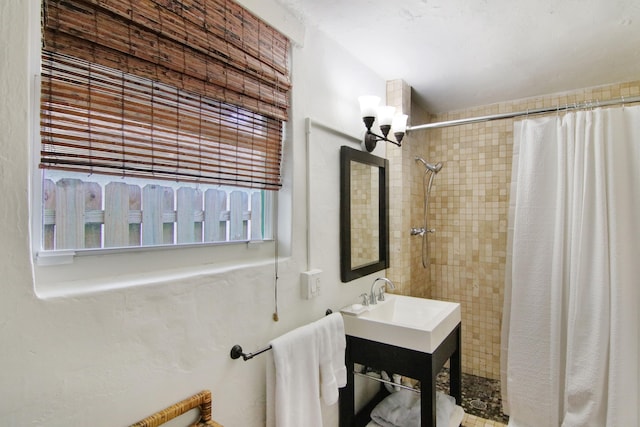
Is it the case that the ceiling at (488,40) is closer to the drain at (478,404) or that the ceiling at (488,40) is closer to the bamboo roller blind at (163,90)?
the bamboo roller blind at (163,90)

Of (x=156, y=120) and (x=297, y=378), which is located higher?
(x=156, y=120)

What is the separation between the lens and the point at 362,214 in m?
2.11

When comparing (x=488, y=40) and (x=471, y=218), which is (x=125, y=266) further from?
(x=471, y=218)

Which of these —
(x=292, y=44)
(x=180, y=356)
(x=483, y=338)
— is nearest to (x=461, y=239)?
(x=483, y=338)

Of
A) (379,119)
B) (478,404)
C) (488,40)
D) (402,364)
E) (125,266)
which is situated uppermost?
(488,40)

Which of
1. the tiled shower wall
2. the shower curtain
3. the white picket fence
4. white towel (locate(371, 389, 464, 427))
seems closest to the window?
the white picket fence

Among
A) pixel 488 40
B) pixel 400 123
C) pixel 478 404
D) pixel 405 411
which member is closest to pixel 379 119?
pixel 400 123

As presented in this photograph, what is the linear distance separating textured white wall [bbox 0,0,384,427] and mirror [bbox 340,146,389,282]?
6.7 inches

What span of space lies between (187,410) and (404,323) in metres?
1.11

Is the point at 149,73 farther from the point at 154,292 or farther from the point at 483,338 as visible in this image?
the point at 483,338

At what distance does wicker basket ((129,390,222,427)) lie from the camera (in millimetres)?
996

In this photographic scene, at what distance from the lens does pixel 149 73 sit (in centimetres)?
106

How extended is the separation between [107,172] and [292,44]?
1.02 metres

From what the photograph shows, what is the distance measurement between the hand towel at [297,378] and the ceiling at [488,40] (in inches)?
57.8
